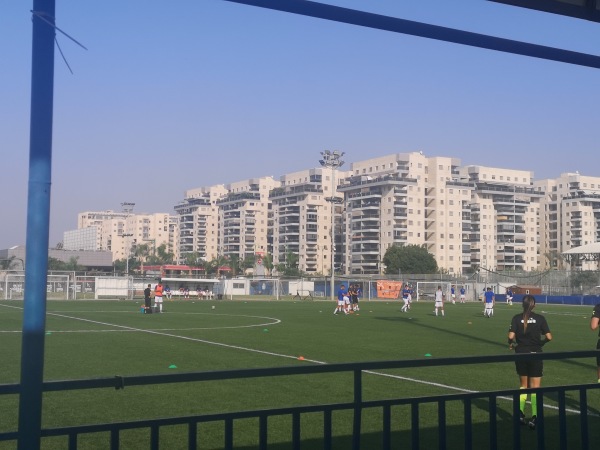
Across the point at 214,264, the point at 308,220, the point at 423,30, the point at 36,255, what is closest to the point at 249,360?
the point at 423,30

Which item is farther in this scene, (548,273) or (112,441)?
(548,273)

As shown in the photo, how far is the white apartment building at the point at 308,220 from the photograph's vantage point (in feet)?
581

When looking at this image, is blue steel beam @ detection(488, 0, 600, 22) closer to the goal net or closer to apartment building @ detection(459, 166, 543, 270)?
the goal net

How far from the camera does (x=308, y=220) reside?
176 meters

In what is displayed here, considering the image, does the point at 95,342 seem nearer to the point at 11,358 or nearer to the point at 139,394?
the point at 11,358

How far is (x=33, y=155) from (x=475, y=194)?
165562mm

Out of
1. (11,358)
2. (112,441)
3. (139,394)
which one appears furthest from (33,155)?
(11,358)

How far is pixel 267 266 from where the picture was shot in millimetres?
154625

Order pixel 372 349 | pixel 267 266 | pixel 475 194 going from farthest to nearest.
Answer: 1. pixel 475 194
2. pixel 267 266
3. pixel 372 349

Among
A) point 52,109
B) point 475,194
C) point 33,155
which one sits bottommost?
point 33,155

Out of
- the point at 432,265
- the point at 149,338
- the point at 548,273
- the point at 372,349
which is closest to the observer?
the point at 372,349

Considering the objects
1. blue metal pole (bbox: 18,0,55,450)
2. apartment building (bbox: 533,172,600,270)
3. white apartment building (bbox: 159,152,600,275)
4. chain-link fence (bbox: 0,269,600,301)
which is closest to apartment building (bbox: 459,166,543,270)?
white apartment building (bbox: 159,152,600,275)

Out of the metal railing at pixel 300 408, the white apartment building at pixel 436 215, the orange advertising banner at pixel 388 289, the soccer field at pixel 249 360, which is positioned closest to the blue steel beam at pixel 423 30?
the metal railing at pixel 300 408

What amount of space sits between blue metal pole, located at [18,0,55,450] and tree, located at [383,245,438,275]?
126711mm
